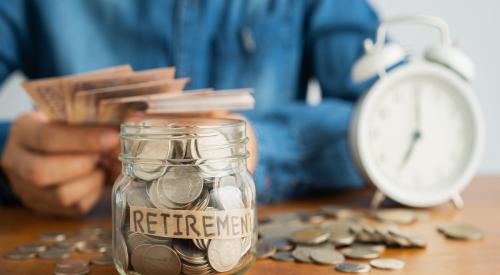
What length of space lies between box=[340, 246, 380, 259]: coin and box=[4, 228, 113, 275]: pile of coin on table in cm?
27

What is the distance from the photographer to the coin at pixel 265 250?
0.72 metres

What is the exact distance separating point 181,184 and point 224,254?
77 millimetres

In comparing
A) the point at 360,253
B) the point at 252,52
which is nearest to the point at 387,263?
the point at 360,253

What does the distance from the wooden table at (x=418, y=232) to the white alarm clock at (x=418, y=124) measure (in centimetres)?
6

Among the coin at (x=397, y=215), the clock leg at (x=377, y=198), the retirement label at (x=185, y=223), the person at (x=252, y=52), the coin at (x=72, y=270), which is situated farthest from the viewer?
the person at (x=252, y=52)

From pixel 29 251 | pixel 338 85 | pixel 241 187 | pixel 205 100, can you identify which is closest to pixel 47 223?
pixel 29 251

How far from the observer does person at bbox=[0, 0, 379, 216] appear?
120 centimetres

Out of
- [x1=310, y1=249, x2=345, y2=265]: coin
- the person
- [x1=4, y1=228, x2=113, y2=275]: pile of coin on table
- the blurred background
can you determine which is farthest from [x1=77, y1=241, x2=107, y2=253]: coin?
the blurred background

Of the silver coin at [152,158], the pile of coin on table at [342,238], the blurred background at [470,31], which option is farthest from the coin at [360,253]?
the blurred background at [470,31]

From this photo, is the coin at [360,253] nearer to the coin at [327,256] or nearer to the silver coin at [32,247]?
the coin at [327,256]

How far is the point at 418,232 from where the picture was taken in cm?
86

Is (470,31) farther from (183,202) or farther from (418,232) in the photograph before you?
(183,202)

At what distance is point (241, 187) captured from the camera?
606mm

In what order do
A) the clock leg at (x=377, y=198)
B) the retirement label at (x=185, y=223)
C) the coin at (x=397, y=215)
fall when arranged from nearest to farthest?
the retirement label at (x=185, y=223) < the coin at (x=397, y=215) < the clock leg at (x=377, y=198)
